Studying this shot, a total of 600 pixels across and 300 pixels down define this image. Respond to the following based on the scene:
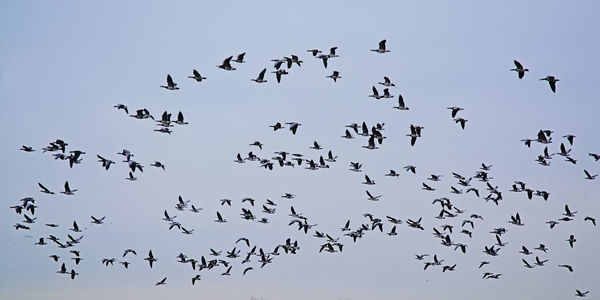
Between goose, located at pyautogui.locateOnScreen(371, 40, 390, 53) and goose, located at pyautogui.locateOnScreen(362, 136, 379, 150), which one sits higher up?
goose, located at pyautogui.locateOnScreen(371, 40, 390, 53)

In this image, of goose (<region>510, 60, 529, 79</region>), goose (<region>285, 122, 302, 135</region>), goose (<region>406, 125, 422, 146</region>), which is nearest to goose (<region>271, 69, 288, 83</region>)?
goose (<region>285, 122, 302, 135</region>)

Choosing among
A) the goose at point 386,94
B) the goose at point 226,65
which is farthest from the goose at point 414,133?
the goose at point 226,65

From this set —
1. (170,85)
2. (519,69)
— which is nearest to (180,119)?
(170,85)

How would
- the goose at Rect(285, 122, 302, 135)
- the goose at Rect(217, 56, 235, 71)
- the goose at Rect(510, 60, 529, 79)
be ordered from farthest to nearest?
the goose at Rect(285, 122, 302, 135)
the goose at Rect(217, 56, 235, 71)
the goose at Rect(510, 60, 529, 79)

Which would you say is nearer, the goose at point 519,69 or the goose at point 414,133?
the goose at point 519,69

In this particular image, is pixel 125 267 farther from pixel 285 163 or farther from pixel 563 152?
pixel 563 152

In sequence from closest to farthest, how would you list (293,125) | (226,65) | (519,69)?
(519,69) < (226,65) < (293,125)

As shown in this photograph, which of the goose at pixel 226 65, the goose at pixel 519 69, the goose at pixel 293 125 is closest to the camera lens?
the goose at pixel 519 69

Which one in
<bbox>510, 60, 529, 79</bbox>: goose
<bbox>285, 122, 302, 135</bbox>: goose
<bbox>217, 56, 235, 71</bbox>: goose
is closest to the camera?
<bbox>510, 60, 529, 79</bbox>: goose

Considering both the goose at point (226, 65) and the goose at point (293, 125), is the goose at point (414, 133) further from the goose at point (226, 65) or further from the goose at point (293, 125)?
the goose at point (226, 65)

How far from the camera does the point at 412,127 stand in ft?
198

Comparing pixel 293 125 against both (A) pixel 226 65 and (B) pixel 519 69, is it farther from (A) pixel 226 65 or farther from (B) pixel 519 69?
(B) pixel 519 69

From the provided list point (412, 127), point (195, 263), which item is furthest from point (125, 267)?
point (412, 127)

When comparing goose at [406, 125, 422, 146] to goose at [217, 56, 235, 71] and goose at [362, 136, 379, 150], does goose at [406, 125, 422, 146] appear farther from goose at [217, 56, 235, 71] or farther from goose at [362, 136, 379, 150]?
goose at [217, 56, 235, 71]
